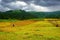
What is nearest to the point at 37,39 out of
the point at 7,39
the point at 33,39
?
the point at 33,39

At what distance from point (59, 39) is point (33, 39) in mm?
2634

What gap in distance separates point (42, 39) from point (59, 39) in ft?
5.68

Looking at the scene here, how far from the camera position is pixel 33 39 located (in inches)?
655

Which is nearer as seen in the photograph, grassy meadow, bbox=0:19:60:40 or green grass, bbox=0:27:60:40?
A: green grass, bbox=0:27:60:40

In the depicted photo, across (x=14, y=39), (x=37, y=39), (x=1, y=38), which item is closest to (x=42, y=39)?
(x=37, y=39)

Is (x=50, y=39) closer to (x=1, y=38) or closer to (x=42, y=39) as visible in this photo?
(x=42, y=39)

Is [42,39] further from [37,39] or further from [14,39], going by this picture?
[14,39]

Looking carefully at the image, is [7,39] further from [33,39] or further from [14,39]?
[33,39]

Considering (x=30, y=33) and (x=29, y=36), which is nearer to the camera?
(x=29, y=36)

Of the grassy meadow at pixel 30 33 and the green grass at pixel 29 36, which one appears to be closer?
the green grass at pixel 29 36

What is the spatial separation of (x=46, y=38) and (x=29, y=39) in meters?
1.88

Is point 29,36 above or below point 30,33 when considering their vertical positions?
above

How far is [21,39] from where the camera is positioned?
16.7 m

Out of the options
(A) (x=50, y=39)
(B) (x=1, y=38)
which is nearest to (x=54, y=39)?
(A) (x=50, y=39)
